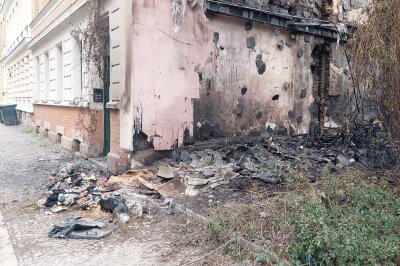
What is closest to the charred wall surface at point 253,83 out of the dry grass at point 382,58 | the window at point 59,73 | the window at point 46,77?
the dry grass at point 382,58

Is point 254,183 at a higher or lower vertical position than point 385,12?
lower

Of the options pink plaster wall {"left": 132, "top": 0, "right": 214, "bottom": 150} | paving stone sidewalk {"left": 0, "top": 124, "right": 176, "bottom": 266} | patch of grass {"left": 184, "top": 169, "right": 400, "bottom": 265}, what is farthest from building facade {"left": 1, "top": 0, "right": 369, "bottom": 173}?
patch of grass {"left": 184, "top": 169, "right": 400, "bottom": 265}

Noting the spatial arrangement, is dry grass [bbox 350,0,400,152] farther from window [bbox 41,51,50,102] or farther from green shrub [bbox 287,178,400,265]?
window [bbox 41,51,50,102]

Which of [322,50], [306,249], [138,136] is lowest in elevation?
[306,249]

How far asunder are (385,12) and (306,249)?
3.10m

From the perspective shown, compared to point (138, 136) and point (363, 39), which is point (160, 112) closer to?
point (138, 136)

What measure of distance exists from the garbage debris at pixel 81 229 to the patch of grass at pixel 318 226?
3.78 feet

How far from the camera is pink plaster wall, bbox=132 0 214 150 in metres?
7.32

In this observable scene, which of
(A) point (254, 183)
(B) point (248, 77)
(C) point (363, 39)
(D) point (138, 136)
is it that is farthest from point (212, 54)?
(C) point (363, 39)

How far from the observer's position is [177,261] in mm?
4109

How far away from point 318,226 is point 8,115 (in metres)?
22.7

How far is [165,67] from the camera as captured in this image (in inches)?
300

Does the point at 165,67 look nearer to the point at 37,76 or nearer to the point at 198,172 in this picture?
the point at 198,172

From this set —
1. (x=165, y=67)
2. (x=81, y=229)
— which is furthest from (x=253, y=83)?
(x=81, y=229)
